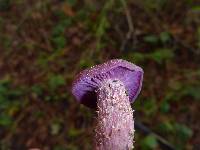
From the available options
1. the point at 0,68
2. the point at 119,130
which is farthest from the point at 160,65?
the point at 119,130

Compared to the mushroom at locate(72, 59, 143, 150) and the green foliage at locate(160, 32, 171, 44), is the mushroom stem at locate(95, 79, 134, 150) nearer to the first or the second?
the mushroom at locate(72, 59, 143, 150)

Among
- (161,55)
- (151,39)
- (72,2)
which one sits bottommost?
(161,55)

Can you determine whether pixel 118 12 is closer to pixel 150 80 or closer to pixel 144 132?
pixel 150 80

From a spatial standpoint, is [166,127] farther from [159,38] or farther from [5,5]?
[5,5]

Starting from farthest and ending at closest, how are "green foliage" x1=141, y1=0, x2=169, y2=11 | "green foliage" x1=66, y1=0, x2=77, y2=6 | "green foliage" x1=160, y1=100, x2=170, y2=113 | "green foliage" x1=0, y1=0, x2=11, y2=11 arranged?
1. "green foliage" x1=0, y1=0, x2=11, y2=11
2. "green foliage" x1=66, y1=0, x2=77, y2=6
3. "green foliage" x1=141, y1=0, x2=169, y2=11
4. "green foliage" x1=160, y1=100, x2=170, y2=113

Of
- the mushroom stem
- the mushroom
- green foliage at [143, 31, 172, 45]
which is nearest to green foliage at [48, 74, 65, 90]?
green foliage at [143, 31, 172, 45]

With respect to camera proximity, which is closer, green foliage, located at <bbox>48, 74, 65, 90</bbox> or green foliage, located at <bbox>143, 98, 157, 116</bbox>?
green foliage, located at <bbox>143, 98, 157, 116</bbox>

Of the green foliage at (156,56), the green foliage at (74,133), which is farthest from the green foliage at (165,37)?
the green foliage at (74,133)

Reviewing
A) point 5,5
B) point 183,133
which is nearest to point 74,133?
point 183,133
